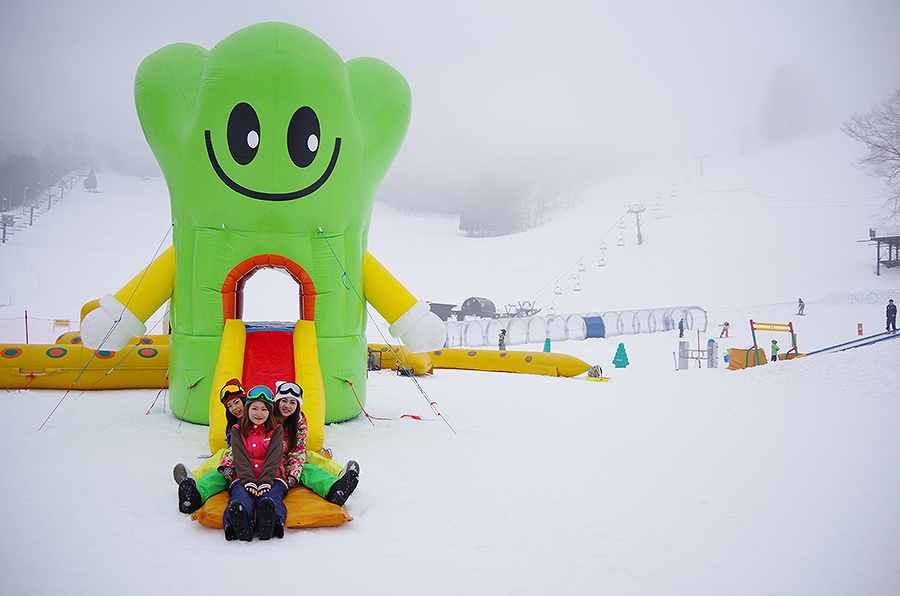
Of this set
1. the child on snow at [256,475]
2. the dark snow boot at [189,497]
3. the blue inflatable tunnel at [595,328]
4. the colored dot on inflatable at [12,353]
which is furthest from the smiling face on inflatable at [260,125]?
the blue inflatable tunnel at [595,328]

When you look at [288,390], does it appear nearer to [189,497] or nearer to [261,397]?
[261,397]

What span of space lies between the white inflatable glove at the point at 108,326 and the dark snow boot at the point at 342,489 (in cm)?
384

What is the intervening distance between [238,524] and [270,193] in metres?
4.01

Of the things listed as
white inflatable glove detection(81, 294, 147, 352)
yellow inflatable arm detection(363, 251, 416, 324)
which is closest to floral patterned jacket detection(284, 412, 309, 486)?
yellow inflatable arm detection(363, 251, 416, 324)

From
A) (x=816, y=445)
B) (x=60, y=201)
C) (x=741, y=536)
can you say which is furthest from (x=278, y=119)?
(x=60, y=201)

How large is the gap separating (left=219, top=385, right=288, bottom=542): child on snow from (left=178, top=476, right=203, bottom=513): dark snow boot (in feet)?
0.73

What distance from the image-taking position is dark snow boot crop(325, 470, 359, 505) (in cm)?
459

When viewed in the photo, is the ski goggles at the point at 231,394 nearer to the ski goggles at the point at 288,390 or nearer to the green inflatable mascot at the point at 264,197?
the ski goggles at the point at 288,390

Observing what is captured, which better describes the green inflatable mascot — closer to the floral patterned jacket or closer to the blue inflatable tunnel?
the floral patterned jacket

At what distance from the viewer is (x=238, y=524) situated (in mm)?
4012

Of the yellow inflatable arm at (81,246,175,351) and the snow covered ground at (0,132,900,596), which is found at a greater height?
the yellow inflatable arm at (81,246,175,351)

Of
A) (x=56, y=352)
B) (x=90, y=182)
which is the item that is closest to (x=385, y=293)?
(x=56, y=352)

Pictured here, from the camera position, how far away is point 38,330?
1892 centimetres

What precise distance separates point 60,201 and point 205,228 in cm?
5107
